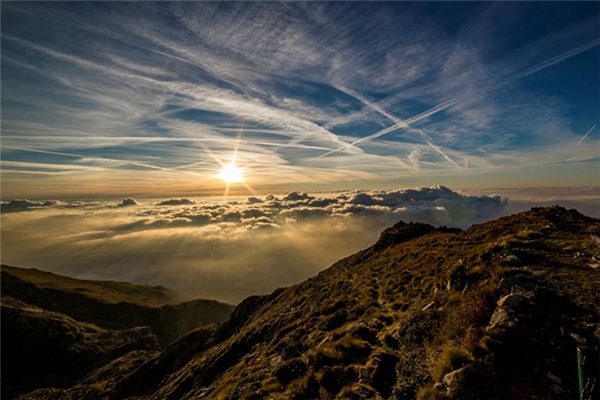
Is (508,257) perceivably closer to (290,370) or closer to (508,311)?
(508,311)

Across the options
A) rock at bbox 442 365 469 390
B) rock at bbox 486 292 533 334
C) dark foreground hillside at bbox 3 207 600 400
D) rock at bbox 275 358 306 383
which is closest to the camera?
rock at bbox 442 365 469 390

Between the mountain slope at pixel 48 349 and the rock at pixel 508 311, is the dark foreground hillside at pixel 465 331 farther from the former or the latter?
the mountain slope at pixel 48 349

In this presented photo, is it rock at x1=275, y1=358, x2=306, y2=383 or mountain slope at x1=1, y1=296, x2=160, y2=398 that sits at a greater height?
rock at x1=275, y1=358, x2=306, y2=383

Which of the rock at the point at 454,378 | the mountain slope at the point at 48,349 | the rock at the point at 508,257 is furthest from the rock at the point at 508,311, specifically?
the mountain slope at the point at 48,349

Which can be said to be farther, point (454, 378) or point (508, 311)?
point (508, 311)

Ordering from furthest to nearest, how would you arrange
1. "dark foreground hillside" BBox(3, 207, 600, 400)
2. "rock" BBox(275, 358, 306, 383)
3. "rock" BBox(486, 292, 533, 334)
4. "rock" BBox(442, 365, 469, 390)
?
"rock" BBox(275, 358, 306, 383) < "rock" BBox(486, 292, 533, 334) < "dark foreground hillside" BBox(3, 207, 600, 400) < "rock" BBox(442, 365, 469, 390)

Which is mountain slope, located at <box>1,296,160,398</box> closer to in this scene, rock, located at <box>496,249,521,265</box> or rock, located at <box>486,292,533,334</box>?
rock, located at <box>496,249,521,265</box>

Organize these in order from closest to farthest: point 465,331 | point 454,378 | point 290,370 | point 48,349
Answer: point 454,378
point 465,331
point 290,370
point 48,349

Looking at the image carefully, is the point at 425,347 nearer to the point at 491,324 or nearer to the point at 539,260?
the point at 491,324

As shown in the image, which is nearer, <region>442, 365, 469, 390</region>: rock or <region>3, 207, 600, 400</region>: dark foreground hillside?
<region>442, 365, 469, 390</region>: rock

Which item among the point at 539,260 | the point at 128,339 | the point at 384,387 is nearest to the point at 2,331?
the point at 128,339

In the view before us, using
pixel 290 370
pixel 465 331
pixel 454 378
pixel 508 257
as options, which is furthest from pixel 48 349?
pixel 508 257

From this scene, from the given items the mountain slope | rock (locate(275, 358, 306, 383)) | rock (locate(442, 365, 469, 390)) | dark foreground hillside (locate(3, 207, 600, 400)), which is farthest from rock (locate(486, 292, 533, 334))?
the mountain slope

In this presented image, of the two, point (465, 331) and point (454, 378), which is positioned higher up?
point (465, 331)
